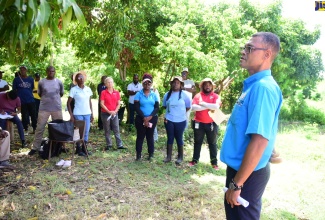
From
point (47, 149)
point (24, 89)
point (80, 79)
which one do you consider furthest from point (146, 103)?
point (24, 89)

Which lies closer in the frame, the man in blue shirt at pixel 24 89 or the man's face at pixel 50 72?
the man's face at pixel 50 72

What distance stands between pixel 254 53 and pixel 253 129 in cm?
62

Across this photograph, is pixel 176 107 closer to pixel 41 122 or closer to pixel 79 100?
pixel 79 100

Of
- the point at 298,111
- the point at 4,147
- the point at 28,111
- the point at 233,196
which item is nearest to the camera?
the point at 233,196

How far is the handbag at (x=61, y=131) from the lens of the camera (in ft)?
19.4

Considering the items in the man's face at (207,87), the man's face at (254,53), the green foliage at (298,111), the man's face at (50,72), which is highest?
the man's face at (254,53)

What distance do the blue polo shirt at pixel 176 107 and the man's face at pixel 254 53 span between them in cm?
388

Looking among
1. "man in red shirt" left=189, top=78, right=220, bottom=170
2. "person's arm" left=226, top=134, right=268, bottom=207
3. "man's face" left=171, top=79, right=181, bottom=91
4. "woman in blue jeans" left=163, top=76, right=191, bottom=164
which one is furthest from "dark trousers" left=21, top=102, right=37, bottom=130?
"person's arm" left=226, top=134, right=268, bottom=207

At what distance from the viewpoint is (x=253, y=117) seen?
2014 millimetres

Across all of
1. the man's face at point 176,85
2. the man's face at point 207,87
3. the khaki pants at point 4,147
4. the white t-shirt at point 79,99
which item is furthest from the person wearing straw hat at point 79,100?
the man's face at point 207,87

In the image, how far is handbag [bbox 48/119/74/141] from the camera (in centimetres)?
591

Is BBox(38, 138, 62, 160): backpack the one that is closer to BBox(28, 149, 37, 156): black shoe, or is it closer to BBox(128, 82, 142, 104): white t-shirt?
BBox(28, 149, 37, 156): black shoe

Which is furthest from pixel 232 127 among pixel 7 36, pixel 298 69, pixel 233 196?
pixel 298 69

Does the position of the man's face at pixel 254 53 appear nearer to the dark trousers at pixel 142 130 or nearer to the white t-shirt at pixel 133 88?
the dark trousers at pixel 142 130
